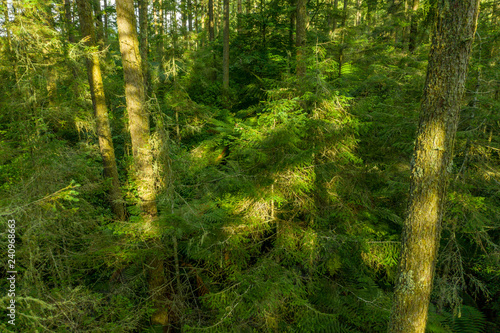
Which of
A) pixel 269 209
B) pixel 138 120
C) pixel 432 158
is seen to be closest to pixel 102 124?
pixel 138 120

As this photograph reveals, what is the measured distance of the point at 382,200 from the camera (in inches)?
289

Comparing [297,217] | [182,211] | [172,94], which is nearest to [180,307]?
[182,211]

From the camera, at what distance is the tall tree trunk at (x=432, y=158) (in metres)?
3.48

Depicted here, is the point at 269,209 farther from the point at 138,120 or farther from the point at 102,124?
the point at 102,124

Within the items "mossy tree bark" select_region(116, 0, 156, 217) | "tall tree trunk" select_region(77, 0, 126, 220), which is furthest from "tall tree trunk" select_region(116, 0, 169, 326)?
"tall tree trunk" select_region(77, 0, 126, 220)

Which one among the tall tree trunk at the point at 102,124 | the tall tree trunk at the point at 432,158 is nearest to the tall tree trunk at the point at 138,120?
the tall tree trunk at the point at 102,124

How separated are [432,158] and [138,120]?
580cm

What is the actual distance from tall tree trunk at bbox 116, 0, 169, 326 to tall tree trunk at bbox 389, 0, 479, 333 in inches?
194

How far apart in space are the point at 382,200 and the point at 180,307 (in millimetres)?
5838

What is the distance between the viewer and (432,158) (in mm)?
3734

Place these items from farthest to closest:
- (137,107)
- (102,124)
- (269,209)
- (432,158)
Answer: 1. (102,124)
2. (137,107)
3. (269,209)
4. (432,158)

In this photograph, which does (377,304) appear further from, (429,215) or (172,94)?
(172,94)

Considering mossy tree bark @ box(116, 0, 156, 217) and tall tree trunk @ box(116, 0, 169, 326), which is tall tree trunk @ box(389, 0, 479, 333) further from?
mossy tree bark @ box(116, 0, 156, 217)

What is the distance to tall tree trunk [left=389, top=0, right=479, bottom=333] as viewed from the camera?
11.4ft
